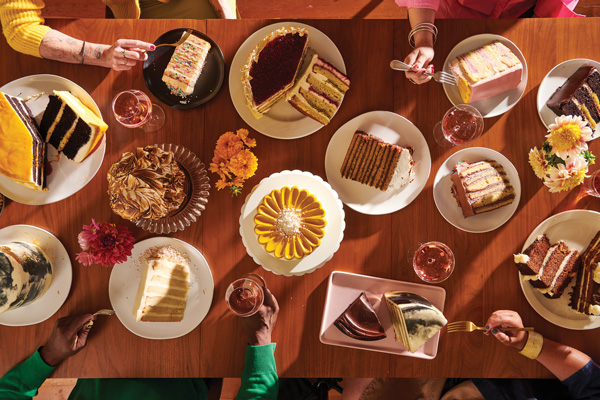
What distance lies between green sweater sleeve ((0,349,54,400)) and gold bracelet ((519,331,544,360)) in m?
2.00

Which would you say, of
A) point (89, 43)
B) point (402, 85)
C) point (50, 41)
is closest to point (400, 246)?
point (402, 85)

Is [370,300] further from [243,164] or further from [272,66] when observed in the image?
[272,66]

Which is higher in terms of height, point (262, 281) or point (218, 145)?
point (218, 145)

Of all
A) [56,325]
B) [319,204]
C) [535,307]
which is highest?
[319,204]

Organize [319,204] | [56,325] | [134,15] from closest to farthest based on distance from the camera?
[319,204]
[56,325]
[134,15]

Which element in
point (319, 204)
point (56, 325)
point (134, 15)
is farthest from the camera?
point (134, 15)

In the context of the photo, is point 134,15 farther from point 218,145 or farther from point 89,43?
point 218,145

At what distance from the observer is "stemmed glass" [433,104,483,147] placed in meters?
1.72

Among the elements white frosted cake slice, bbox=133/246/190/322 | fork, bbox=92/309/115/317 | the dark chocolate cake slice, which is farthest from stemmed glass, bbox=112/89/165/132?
the dark chocolate cake slice

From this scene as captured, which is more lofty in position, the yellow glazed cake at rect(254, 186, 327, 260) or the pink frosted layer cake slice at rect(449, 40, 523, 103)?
the pink frosted layer cake slice at rect(449, 40, 523, 103)

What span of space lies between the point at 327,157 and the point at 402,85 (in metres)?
0.46

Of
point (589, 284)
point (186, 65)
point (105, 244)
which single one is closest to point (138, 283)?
point (105, 244)

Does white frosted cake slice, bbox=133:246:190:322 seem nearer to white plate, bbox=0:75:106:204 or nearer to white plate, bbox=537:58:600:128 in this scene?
white plate, bbox=0:75:106:204

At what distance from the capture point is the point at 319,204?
155 cm
